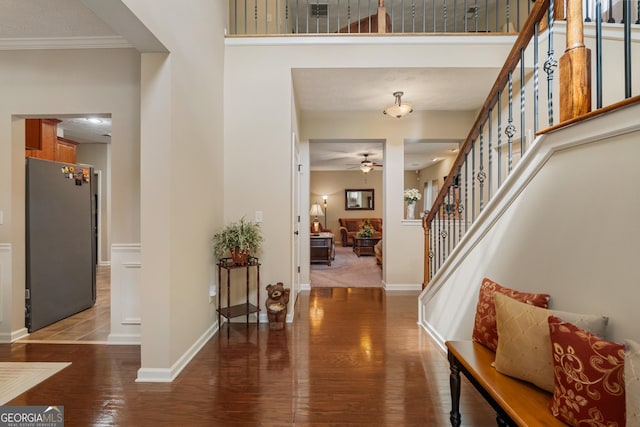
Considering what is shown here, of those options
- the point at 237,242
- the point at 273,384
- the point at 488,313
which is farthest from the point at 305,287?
the point at 488,313

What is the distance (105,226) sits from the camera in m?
6.62

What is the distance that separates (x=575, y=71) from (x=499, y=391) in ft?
4.96

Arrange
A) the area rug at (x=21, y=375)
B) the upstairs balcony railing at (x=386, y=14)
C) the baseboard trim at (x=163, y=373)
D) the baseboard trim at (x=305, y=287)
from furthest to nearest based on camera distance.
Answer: the baseboard trim at (x=305, y=287)
the upstairs balcony railing at (x=386, y=14)
the baseboard trim at (x=163, y=373)
the area rug at (x=21, y=375)

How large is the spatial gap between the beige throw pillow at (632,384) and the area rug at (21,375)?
10.1 feet

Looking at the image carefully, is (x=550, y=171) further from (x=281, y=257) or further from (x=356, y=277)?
(x=356, y=277)

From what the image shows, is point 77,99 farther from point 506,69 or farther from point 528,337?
point 528,337

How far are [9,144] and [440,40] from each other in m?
4.43

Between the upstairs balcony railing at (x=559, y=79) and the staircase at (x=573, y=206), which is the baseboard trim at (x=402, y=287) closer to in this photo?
the upstairs balcony railing at (x=559, y=79)

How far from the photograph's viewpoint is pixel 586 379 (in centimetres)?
104

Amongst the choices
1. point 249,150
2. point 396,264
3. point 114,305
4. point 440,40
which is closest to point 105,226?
point 114,305

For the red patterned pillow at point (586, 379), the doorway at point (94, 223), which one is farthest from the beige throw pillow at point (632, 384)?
the doorway at point (94, 223)

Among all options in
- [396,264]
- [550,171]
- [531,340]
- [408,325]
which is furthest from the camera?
[396,264]

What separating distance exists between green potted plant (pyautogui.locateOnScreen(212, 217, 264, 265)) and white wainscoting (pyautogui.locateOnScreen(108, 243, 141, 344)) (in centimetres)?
71

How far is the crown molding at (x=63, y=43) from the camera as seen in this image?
2702 mm
